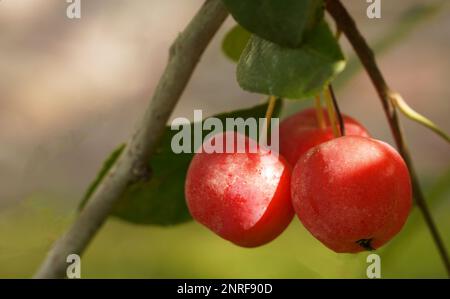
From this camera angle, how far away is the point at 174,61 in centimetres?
72

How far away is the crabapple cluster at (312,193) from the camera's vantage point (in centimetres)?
59

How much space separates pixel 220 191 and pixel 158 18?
2.16 metres

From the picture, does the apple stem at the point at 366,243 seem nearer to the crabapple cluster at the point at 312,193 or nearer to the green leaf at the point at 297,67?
the crabapple cluster at the point at 312,193

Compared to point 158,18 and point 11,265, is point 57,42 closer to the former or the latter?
point 158,18


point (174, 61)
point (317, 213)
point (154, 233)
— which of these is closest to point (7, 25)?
point (154, 233)

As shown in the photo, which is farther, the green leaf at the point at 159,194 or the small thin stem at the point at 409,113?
the green leaf at the point at 159,194

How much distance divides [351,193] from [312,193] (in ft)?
0.09

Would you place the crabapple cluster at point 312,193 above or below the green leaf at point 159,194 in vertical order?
below

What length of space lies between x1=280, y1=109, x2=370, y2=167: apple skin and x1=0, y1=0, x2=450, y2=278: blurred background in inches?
11.7

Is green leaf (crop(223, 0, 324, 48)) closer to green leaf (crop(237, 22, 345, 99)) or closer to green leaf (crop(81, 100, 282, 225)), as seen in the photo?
green leaf (crop(237, 22, 345, 99))

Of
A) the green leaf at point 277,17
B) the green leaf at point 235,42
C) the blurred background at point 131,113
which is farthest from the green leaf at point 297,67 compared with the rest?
the blurred background at point 131,113

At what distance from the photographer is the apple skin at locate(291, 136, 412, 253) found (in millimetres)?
588

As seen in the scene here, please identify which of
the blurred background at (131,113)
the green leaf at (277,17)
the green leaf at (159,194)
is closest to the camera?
the green leaf at (277,17)

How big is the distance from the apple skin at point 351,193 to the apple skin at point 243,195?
1.2 inches
